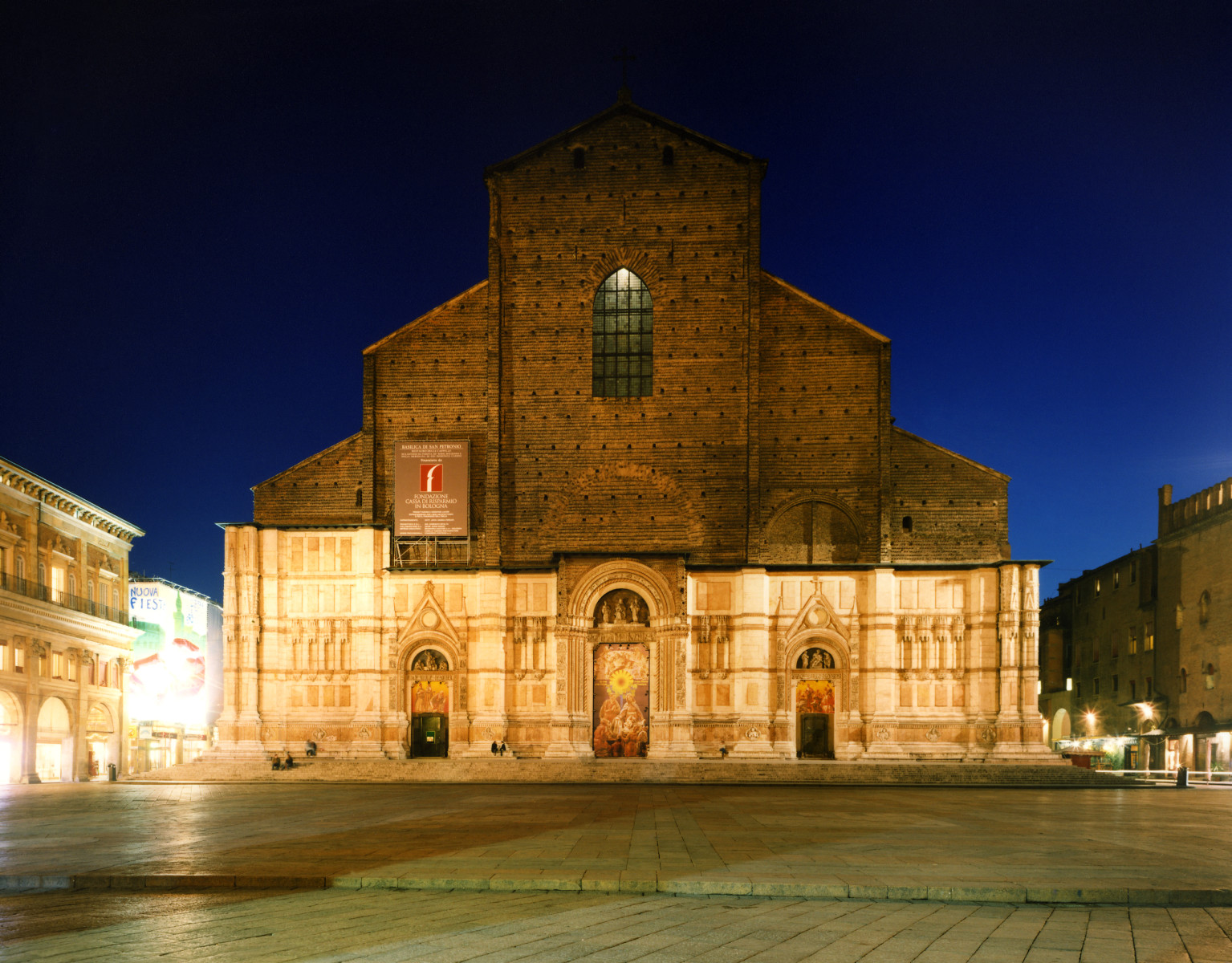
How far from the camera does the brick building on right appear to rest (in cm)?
4309

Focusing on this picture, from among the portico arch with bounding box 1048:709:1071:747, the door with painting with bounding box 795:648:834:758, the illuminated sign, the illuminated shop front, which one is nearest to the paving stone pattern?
the door with painting with bounding box 795:648:834:758

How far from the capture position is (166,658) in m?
55.1

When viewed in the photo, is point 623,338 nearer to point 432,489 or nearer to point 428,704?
point 432,489

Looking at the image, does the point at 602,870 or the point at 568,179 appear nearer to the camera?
the point at 602,870

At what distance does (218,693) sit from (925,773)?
51.7 m

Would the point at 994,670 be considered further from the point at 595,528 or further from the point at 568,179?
the point at 568,179

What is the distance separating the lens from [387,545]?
3656 centimetres

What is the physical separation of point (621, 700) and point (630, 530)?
5.85 metres

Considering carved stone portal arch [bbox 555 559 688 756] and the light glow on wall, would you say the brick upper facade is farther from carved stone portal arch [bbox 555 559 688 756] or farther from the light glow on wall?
the light glow on wall

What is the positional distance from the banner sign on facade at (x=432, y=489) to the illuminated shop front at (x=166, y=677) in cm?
2187

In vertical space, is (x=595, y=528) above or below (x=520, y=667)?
above

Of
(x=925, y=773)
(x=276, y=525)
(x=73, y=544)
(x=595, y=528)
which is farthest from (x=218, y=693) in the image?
(x=925, y=773)

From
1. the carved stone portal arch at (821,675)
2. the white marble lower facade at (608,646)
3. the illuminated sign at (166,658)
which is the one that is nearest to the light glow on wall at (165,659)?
the illuminated sign at (166,658)

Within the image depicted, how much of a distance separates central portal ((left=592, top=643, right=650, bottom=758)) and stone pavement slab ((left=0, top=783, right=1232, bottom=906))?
36.5 feet
